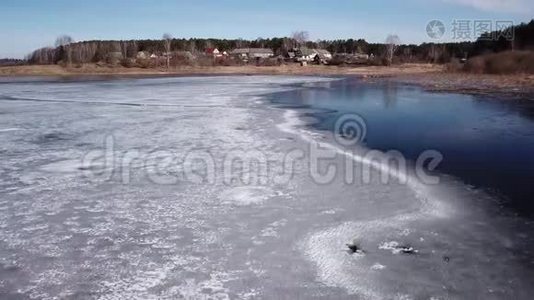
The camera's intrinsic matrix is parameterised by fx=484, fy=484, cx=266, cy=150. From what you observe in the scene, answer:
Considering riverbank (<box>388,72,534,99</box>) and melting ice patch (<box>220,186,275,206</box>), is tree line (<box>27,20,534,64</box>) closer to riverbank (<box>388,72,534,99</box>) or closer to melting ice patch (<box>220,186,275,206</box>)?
riverbank (<box>388,72,534,99</box>)

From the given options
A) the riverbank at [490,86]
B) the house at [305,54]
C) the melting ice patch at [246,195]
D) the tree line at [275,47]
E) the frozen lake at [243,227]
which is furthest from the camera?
the house at [305,54]

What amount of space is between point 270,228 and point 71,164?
3639 mm

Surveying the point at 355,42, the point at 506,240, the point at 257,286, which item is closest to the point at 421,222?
the point at 506,240

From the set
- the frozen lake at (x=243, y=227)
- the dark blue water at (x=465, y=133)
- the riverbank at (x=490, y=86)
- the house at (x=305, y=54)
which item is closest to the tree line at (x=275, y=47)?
the house at (x=305, y=54)

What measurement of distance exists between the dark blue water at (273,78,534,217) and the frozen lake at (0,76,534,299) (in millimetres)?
A: 303

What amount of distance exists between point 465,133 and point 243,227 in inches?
251

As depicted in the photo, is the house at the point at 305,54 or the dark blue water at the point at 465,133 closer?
the dark blue water at the point at 465,133

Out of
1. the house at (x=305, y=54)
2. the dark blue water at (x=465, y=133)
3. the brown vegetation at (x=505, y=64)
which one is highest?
the house at (x=305, y=54)

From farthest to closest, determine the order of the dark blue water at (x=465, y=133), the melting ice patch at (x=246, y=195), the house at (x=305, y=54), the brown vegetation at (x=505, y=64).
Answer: the house at (x=305, y=54)
the brown vegetation at (x=505, y=64)
the dark blue water at (x=465, y=133)
the melting ice patch at (x=246, y=195)

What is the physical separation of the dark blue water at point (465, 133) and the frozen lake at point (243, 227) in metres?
0.30

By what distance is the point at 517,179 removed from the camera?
5578 millimetres

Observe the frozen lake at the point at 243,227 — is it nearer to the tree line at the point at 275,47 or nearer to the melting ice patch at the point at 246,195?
the melting ice patch at the point at 246,195

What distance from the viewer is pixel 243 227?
4102 millimetres

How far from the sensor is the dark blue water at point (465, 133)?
558 cm
